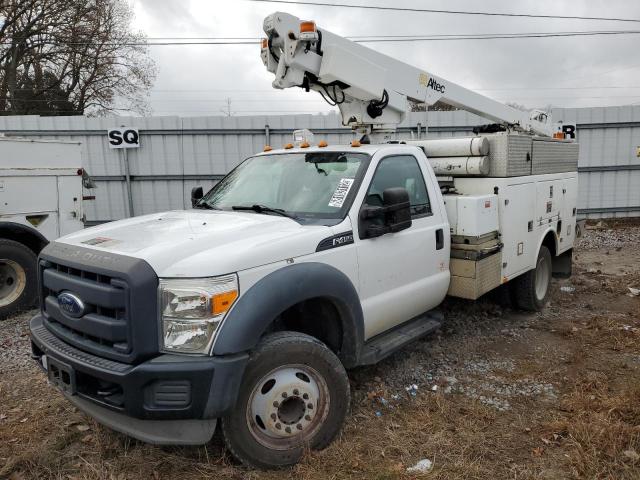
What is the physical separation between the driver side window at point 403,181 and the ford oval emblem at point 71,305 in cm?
210

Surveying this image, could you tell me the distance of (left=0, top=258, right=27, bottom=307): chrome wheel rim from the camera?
620cm

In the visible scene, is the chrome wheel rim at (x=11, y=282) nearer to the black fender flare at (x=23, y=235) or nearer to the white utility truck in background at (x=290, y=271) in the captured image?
the black fender flare at (x=23, y=235)

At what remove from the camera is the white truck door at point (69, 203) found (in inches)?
258

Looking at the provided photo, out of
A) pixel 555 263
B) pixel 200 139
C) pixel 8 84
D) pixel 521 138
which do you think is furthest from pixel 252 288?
pixel 8 84

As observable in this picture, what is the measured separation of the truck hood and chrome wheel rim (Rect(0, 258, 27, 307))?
132 inches

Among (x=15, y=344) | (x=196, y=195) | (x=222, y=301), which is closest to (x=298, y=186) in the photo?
(x=196, y=195)

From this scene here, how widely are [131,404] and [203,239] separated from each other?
0.99m

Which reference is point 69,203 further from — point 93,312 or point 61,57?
point 61,57

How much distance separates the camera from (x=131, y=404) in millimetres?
2611

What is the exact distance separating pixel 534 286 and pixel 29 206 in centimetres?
627

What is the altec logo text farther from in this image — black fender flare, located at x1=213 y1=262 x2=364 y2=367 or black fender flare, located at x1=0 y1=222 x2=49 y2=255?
black fender flare, located at x1=0 y1=222 x2=49 y2=255

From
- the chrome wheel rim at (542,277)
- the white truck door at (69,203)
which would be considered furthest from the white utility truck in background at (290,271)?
the white truck door at (69,203)

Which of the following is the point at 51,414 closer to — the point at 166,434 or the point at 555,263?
the point at 166,434

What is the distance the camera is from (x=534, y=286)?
19.5 feet
